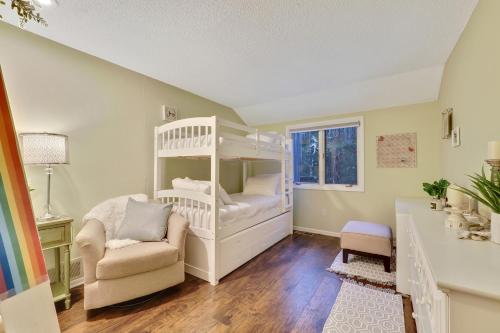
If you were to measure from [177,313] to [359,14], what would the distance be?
9.07 ft

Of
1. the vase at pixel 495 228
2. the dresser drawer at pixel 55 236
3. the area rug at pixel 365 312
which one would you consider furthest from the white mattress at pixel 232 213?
the vase at pixel 495 228

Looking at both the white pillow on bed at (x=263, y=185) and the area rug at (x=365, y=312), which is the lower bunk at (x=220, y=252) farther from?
the area rug at (x=365, y=312)

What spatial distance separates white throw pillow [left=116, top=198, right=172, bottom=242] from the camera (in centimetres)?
212

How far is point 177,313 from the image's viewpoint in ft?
5.86

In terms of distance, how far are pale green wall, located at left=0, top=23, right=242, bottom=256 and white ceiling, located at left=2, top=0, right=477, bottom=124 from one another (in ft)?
0.58

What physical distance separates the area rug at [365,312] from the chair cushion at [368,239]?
479 mm

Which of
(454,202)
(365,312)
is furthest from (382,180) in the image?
(365,312)

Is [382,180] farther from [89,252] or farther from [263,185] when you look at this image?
[89,252]

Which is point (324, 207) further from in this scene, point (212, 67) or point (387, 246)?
point (212, 67)

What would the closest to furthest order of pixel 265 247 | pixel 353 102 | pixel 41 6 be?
1. pixel 41 6
2. pixel 265 247
3. pixel 353 102

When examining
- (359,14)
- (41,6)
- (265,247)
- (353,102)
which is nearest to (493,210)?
(359,14)

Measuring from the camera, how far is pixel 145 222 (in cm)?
216

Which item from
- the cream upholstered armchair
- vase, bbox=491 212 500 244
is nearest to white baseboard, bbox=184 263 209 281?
the cream upholstered armchair

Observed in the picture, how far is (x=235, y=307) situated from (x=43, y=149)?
2.08m
